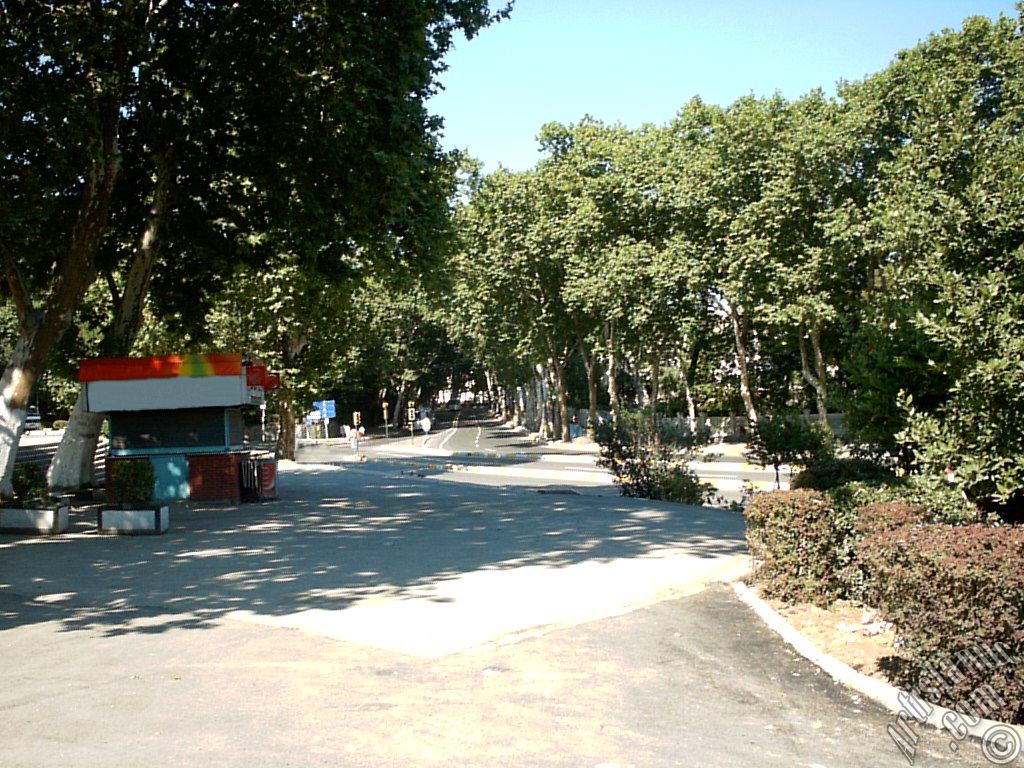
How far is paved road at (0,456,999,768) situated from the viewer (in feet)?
18.0

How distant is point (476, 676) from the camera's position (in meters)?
6.98

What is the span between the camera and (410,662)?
7426 millimetres

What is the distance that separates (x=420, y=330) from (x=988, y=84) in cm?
5426

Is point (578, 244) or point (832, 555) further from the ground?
point (578, 244)

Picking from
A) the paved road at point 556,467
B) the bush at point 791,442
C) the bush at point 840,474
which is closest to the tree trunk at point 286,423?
the paved road at point 556,467

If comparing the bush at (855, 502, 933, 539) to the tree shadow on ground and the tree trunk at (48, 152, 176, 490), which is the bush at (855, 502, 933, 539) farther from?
the tree trunk at (48, 152, 176, 490)

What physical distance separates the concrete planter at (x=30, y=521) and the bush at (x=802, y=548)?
12.3 metres

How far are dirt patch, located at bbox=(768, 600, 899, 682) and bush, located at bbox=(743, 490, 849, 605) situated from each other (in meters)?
0.16

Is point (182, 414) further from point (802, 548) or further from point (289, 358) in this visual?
point (289, 358)

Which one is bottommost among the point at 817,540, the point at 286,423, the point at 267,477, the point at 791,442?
the point at 817,540

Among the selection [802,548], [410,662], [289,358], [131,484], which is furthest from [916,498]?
[289,358]

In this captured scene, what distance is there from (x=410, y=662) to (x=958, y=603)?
13.0 ft

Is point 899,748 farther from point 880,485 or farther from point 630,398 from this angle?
point 630,398

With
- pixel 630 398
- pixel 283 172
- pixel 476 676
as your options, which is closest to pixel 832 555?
pixel 476 676
